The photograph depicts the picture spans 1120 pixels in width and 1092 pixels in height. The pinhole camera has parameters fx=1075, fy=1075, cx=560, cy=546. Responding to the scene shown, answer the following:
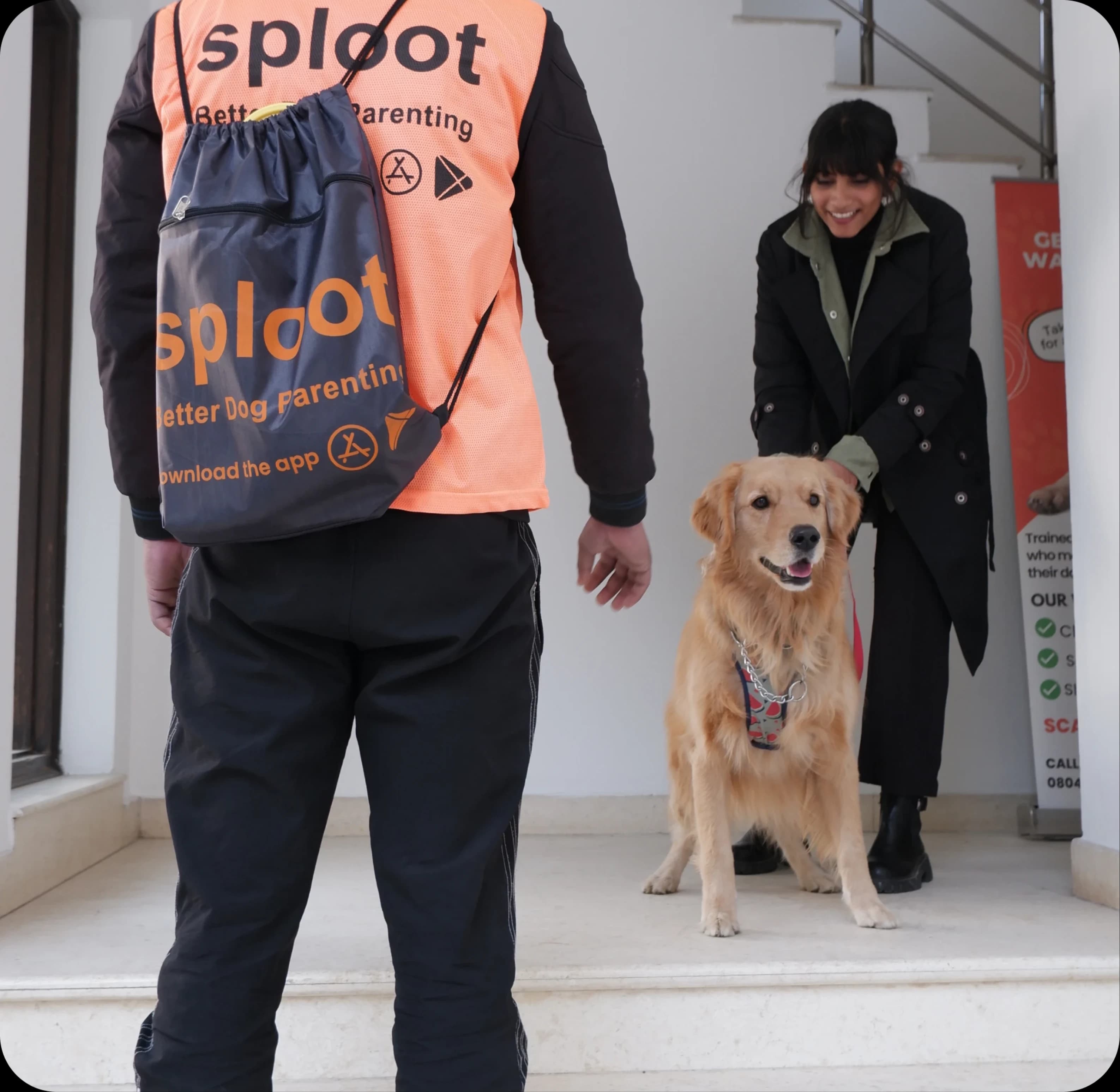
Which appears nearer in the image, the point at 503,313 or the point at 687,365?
the point at 503,313

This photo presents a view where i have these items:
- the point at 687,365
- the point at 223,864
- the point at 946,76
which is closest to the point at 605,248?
the point at 223,864

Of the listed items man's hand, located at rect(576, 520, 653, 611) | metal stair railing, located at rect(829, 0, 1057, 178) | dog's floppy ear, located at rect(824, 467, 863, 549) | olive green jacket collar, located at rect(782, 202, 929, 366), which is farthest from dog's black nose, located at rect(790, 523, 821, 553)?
metal stair railing, located at rect(829, 0, 1057, 178)

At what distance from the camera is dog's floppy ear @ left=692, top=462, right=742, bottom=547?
7.88 ft

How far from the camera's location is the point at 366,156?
0.99 meters

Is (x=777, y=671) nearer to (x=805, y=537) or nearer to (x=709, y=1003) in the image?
(x=805, y=537)

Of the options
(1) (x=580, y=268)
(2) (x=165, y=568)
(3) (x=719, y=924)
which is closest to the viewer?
(1) (x=580, y=268)

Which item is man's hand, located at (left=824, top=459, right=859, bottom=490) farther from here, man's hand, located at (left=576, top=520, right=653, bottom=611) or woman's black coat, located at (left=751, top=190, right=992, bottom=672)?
man's hand, located at (left=576, top=520, right=653, bottom=611)

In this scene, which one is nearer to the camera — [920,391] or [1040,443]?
[920,391]

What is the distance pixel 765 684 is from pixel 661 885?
1.94ft

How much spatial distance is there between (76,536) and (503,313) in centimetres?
230

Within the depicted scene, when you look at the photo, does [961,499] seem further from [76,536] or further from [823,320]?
[76,536]

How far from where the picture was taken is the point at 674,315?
335cm

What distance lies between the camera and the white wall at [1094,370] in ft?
7.99

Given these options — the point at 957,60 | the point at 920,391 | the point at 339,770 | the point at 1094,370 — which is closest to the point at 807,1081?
the point at 339,770
